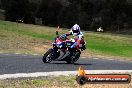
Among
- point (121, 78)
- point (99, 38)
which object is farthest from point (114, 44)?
point (121, 78)

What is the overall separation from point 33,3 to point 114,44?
140ft

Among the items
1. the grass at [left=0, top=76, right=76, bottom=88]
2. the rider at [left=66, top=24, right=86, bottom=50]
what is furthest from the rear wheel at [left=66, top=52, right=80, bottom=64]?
the grass at [left=0, top=76, right=76, bottom=88]

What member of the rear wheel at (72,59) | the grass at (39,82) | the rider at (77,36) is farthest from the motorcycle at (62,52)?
the grass at (39,82)

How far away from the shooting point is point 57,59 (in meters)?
19.5

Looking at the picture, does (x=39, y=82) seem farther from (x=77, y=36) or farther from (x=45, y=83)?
(x=77, y=36)

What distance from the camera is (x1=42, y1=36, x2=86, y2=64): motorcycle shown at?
1916 cm

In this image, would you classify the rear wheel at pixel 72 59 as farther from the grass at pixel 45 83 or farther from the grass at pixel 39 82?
the grass at pixel 45 83

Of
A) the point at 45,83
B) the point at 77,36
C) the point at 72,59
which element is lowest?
the point at 72,59

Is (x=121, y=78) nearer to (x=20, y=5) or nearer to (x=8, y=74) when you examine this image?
(x=8, y=74)

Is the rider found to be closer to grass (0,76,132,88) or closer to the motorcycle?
the motorcycle

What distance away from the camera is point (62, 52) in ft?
64.4

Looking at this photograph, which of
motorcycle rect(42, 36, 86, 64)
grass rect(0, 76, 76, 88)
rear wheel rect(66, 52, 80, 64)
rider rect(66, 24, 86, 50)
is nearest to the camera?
grass rect(0, 76, 76, 88)

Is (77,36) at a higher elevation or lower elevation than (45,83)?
higher

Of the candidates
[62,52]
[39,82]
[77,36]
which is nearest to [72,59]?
[62,52]
